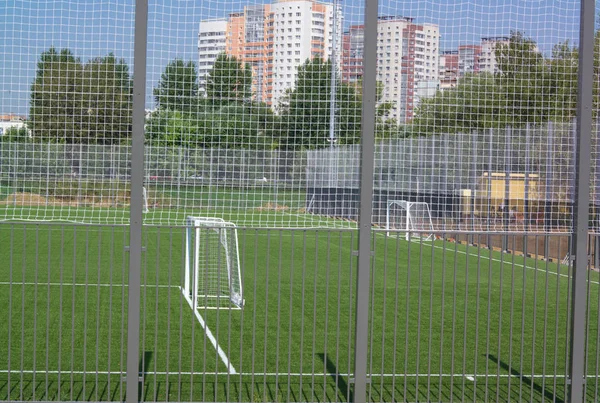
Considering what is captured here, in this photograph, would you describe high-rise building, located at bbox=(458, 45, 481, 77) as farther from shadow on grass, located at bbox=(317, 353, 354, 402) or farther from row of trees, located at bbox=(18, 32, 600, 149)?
shadow on grass, located at bbox=(317, 353, 354, 402)

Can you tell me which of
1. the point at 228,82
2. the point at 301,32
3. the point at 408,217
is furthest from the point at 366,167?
the point at 408,217

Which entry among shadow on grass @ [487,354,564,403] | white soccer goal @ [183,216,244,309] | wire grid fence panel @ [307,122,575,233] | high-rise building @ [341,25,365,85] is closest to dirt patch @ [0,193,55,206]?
white soccer goal @ [183,216,244,309]

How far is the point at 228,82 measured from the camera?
7148 mm

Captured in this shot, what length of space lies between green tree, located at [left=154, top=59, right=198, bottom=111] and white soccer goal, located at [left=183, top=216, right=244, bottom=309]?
102cm

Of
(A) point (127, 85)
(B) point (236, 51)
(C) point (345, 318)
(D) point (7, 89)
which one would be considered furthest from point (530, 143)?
(D) point (7, 89)

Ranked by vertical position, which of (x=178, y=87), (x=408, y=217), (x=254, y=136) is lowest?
(x=408, y=217)

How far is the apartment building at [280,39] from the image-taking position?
7316mm

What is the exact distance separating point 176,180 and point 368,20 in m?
2.37

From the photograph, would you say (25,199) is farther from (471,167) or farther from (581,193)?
(471,167)

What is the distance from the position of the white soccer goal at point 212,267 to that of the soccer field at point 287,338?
24 cm

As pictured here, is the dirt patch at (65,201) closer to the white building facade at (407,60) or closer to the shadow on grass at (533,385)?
the white building facade at (407,60)

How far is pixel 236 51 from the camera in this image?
7.27 m

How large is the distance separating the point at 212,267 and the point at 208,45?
304 inches

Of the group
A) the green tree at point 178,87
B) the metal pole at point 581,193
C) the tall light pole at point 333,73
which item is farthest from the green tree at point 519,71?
the green tree at point 178,87
